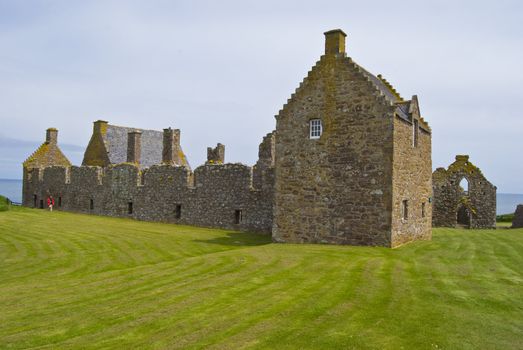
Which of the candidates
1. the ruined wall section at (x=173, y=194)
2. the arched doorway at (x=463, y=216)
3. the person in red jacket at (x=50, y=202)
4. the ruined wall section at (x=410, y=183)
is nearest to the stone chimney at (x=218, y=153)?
the ruined wall section at (x=173, y=194)

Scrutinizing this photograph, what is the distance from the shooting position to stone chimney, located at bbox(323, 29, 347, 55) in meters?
19.0

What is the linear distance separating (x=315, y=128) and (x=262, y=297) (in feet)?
35.5

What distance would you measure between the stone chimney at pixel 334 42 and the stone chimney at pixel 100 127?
104 ft

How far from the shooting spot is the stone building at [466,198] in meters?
33.6

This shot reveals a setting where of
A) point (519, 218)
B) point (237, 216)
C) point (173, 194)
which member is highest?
point (173, 194)

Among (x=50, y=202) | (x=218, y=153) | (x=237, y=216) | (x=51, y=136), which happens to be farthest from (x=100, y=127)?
(x=237, y=216)

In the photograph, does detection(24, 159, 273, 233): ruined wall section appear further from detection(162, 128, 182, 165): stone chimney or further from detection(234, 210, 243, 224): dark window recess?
detection(162, 128, 182, 165): stone chimney

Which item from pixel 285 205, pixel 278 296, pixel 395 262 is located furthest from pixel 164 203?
pixel 278 296

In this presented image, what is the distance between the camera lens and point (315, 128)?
1956 centimetres

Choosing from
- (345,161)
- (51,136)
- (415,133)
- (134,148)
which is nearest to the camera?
(345,161)

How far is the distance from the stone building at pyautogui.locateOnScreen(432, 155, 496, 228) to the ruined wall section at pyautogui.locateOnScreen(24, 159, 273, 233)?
16.4 metres

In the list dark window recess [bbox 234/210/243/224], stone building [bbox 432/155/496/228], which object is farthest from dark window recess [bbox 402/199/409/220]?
stone building [bbox 432/155/496/228]

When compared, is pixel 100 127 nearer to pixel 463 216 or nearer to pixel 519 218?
pixel 463 216

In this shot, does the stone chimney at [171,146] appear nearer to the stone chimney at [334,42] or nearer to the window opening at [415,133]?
the stone chimney at [334,42]
